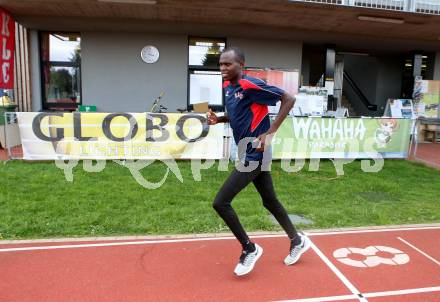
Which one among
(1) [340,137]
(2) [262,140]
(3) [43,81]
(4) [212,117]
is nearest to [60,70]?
(3) [43,81]

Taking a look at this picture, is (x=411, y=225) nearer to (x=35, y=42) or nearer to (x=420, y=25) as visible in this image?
(x=420, y=25)

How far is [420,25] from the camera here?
37.4ft

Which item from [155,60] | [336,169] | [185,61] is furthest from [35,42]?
[336,169]

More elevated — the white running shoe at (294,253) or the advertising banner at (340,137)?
the advertising banner at (340,137)

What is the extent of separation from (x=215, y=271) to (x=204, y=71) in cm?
1022

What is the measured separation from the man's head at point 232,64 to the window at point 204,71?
32.2 ft

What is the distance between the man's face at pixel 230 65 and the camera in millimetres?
3453

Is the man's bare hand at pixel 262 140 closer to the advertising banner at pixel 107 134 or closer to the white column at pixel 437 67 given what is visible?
the advertising banner at pixel 107 134

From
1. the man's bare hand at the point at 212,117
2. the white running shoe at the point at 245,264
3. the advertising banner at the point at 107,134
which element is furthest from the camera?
the advertising banner at the point at 107,134

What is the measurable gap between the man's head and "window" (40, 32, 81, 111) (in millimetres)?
10405

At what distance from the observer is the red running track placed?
11.1 feet

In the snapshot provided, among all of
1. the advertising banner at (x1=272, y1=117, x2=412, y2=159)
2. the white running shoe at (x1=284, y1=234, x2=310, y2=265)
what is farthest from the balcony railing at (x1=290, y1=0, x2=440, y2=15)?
the white running shoe at (x1=284, y1=234, x2=310, y2=265)

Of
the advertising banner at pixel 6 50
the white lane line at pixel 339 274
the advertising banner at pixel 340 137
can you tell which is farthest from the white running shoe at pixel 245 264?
the advertising banner at pixel 6 50

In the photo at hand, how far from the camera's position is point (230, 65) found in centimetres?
346
